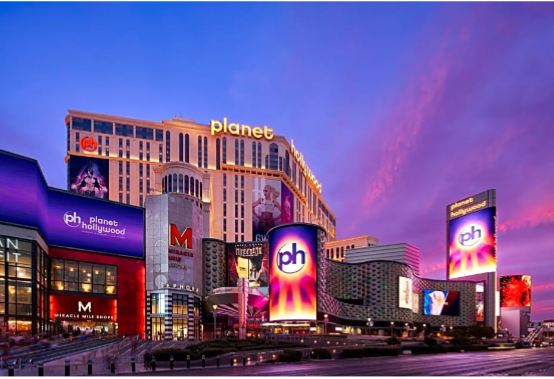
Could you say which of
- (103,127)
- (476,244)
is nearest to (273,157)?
(103,127)

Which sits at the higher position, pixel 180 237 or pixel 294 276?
pixel 180 237

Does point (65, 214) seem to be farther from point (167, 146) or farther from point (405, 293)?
point (167, 146)

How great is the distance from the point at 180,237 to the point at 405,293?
6551cm

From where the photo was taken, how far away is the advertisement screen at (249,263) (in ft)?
341

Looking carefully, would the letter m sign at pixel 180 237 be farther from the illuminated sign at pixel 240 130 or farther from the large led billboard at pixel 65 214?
the illuminated sign at pixel 240 130

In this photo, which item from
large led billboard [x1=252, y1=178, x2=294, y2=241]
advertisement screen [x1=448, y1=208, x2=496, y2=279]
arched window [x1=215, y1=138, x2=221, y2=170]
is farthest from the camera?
arched window [x1=215, y1=138, x2=221, y2=170]

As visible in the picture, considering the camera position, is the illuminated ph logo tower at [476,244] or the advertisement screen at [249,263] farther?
the illuminated ph logo tower at [476,244]

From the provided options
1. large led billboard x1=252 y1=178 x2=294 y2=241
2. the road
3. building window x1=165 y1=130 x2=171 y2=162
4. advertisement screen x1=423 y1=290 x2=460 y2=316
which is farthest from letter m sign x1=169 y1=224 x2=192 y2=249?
building window x1=165 y1=130 x2=171 y2=162

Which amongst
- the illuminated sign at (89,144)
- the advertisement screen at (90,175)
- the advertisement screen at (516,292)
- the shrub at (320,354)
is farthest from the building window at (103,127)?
the advertisement screen at (516,292)

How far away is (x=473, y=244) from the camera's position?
119m

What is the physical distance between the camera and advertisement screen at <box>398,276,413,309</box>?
124250mm

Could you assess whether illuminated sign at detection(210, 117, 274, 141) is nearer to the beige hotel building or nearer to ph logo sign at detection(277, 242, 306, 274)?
the beige hotel building

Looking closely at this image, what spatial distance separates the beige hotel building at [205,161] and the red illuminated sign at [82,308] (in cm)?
7955

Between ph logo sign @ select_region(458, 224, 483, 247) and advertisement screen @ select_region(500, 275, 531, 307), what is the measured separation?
6710cm
